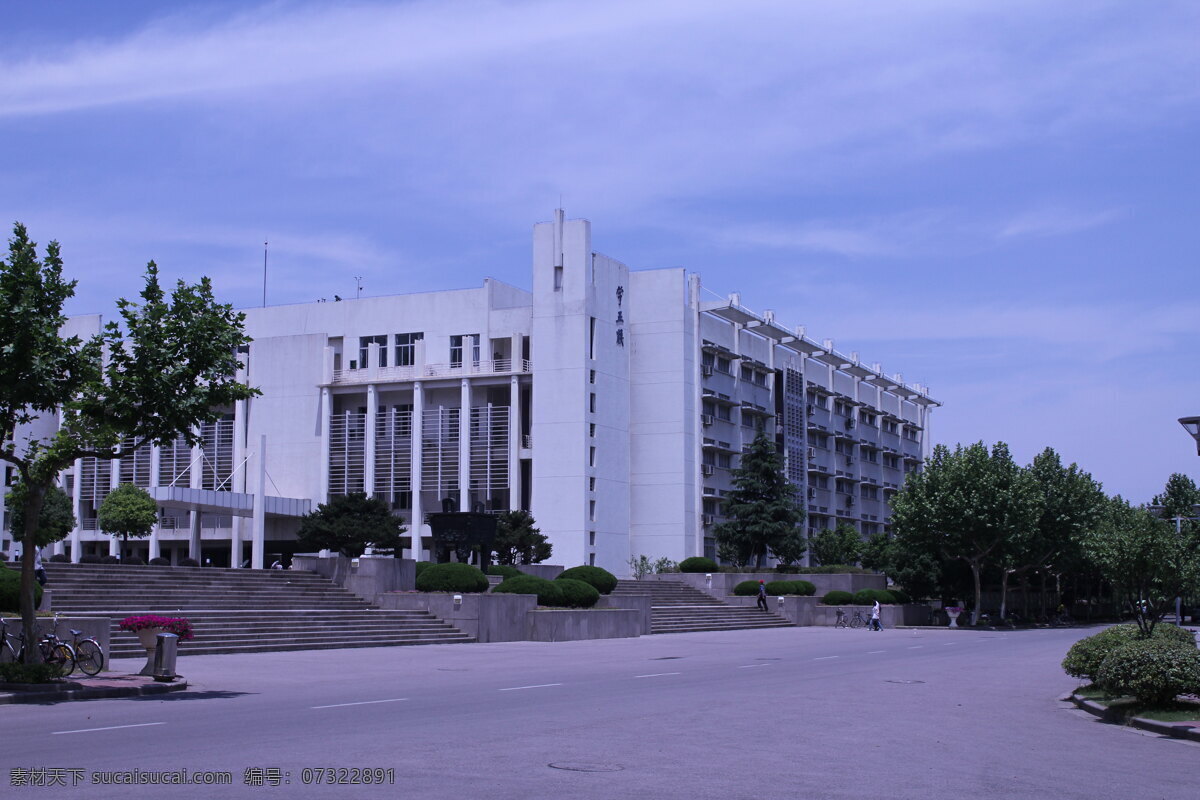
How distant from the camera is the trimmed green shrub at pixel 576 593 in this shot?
4034cm

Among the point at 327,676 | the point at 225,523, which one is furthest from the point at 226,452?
the point at 327,676

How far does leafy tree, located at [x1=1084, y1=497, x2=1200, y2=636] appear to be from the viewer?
25.0 meters

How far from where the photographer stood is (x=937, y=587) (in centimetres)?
6594

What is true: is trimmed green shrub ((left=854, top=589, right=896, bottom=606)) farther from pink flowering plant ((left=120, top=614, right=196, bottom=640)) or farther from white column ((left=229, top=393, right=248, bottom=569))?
pink flowering plant ((left=120, top=614, right=196, bottom=640))

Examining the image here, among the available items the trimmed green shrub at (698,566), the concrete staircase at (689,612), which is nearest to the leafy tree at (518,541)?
the trimmed green shrub at (698,566)

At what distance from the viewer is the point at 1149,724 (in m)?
15.0

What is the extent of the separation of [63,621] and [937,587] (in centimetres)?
5307

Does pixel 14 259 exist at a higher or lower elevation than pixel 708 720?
higher

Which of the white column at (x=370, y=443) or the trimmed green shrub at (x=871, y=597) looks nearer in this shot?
the trimmed green shrub at (x=871, y=597)

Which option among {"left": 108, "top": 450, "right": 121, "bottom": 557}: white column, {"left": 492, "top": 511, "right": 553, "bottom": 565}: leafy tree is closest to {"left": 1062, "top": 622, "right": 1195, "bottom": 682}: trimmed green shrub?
{"left": 492, "top": 511, "right": 553, "bottom": 565}: leafy tree

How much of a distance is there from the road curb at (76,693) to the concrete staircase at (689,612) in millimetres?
27896

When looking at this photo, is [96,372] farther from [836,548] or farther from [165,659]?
[836,548]

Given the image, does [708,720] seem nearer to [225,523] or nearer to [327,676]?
[327,676]

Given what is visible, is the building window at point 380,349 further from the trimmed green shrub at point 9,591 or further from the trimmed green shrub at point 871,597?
the trimmed green shrub at point 9,591
